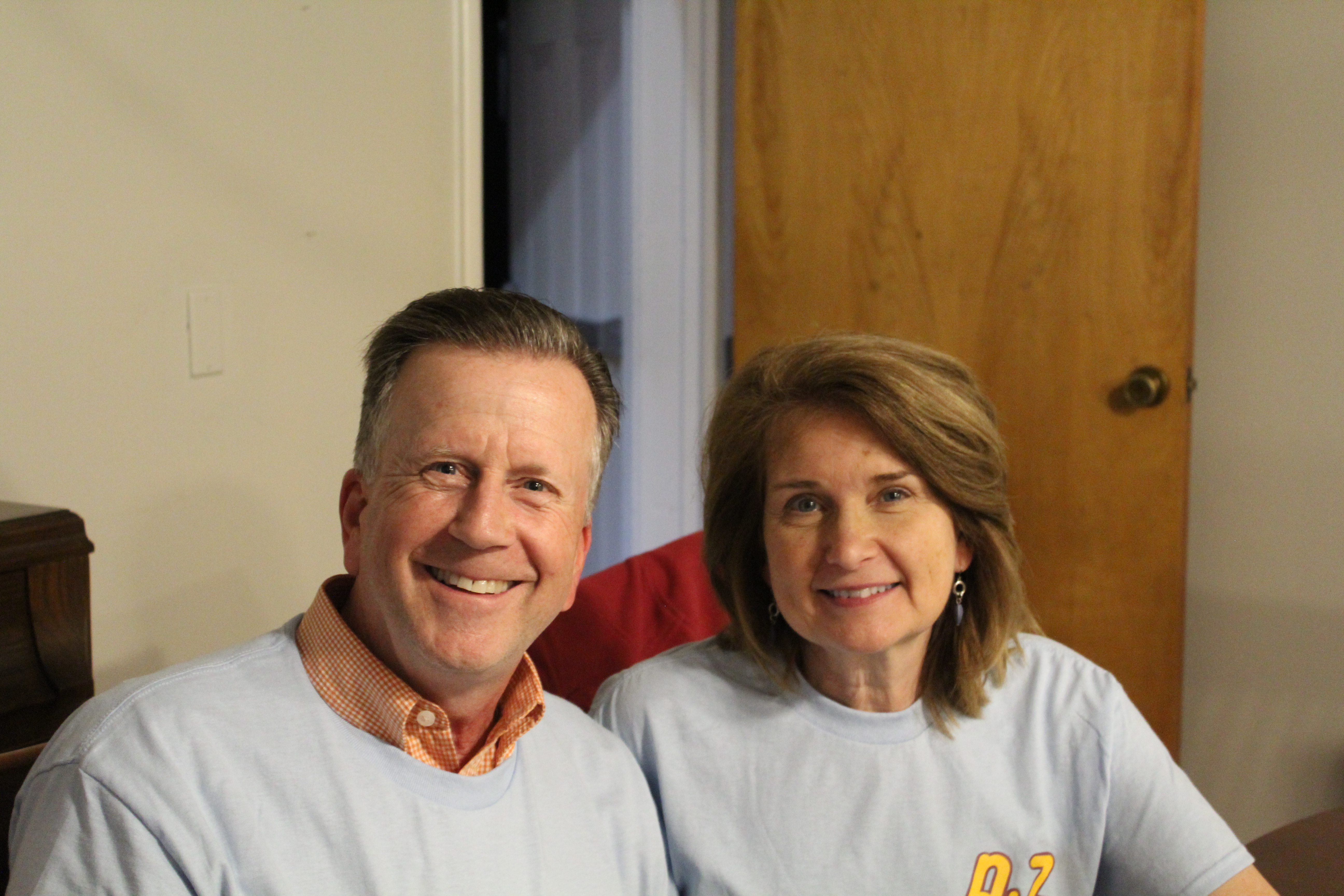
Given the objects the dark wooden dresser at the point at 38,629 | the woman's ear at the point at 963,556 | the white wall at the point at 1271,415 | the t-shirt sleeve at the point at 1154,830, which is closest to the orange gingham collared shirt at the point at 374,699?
the dark wooden dresser at the point at 38,629

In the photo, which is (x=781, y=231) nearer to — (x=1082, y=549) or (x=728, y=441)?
(x=1082, y=549)

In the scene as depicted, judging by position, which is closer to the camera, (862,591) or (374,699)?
(374,699)

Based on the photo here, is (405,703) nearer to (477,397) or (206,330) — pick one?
(477,397)

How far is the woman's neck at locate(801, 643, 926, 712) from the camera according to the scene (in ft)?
4.33

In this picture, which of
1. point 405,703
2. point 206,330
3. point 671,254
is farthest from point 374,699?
point 671,254

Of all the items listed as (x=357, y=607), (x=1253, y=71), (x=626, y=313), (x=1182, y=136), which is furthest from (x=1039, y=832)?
(x=626, y=313)

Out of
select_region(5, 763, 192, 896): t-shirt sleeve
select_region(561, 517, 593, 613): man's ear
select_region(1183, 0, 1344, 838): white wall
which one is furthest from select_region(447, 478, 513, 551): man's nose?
select_region(1183, 0, 1344, 838): white wall

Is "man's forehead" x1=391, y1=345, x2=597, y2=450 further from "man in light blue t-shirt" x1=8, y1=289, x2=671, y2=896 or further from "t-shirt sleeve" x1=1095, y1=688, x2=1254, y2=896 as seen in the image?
"t-shirt sleeve" x1=1095, y1=688, x2=1254, y2=896

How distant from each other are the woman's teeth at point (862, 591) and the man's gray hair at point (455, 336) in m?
0.37

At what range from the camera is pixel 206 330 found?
186 cm

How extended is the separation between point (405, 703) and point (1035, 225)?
1.94 metres

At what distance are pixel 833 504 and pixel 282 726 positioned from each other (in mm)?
585

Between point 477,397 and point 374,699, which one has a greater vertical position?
point 477,397

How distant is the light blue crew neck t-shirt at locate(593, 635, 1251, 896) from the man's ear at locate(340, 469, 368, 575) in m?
0.38
